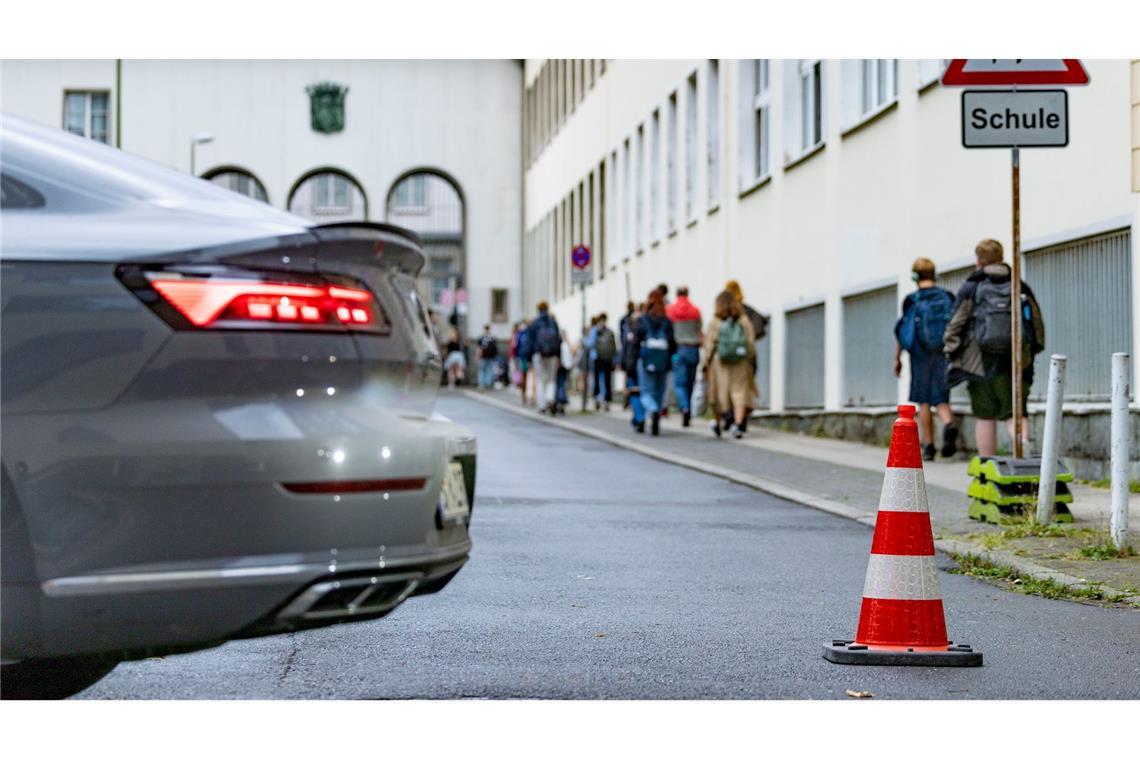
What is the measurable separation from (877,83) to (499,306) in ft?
133

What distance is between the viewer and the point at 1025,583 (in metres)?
8.80

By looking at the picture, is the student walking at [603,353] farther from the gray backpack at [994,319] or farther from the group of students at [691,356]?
the gray backpack at [994,319]

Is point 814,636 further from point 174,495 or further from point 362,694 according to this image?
point 174,495

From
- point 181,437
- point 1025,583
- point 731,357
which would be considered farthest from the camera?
point 731,357

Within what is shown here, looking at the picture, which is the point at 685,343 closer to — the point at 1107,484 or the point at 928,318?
the point at 928,318

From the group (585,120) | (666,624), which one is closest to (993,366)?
(666,624)

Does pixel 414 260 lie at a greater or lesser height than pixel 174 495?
greater

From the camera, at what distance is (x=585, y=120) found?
152ft

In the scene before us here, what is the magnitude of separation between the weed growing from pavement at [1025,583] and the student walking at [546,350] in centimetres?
1855

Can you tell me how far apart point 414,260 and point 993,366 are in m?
10.1

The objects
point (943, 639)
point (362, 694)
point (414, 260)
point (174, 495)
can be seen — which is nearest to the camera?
point (174, 495)

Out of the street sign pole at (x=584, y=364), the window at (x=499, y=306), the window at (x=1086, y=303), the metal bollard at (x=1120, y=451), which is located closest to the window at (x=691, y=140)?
the street sign pole at (x=584, y=364)

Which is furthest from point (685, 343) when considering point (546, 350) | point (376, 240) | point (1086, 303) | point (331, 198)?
point (331, 198)

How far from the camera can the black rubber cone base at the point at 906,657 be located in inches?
255
